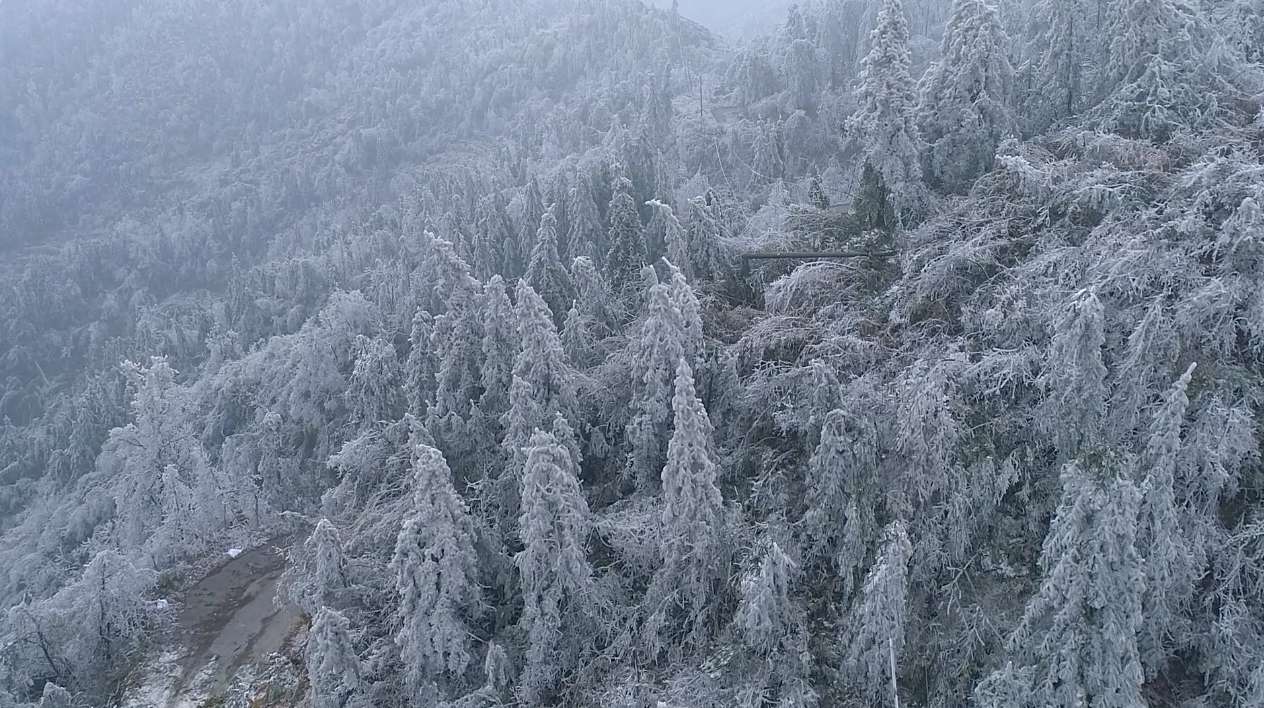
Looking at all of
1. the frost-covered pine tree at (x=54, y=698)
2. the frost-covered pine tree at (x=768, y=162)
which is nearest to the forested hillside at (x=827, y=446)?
the frost-covered pine tree at (x=54, y=698)

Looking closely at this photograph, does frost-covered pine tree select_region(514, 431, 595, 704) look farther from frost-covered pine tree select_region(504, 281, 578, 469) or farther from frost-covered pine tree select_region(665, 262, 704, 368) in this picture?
frost-covered pine tree select_region(665, 262, 704, 368)

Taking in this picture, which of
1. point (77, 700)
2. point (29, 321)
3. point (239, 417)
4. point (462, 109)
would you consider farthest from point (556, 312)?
point (29, 321)

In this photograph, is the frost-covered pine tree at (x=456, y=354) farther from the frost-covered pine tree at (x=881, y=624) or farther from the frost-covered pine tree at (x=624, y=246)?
the frost-covered pine tree at (x=881, y=624)

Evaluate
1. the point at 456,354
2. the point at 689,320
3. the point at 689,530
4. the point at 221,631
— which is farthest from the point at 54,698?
the point at 689,320

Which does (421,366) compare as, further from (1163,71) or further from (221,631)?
(1163,71)

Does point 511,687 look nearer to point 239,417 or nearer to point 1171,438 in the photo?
point 1171,438

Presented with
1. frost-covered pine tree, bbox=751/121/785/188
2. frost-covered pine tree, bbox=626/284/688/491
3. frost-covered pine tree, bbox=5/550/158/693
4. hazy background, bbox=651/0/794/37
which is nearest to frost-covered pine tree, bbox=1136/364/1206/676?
frost-covered pine tree, bbox=626/284/688/491

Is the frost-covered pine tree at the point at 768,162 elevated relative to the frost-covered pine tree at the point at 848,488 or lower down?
lower down
